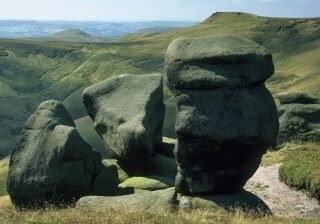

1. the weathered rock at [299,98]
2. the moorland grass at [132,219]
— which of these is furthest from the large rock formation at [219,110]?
the weathered rock at [299,98]

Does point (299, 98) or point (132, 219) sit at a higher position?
point (132, 219)

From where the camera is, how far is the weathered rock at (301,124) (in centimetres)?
4944

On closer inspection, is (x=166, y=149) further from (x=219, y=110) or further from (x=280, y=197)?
(x=219, y=110)

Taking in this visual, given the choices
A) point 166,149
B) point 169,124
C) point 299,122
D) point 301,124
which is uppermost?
point 166,149

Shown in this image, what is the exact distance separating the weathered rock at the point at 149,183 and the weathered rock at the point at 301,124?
1942 centimetres

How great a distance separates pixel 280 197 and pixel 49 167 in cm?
1512

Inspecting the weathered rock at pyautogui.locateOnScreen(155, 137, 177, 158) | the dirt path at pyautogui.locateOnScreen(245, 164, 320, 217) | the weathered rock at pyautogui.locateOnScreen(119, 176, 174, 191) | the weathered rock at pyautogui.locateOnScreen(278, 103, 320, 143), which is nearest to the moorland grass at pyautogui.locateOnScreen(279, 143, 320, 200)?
the dirt path at pyautogui.locateOnScreen(245, 164, 320, 217)

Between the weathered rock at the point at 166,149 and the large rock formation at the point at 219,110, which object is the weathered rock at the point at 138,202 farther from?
the weathered rock at the point at 166,149

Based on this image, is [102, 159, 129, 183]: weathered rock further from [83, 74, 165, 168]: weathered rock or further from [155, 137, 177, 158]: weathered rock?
[155, 137, 177, 158]: weathered rock

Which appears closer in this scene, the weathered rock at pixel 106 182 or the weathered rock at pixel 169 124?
the weathered rock at pixel 106 182

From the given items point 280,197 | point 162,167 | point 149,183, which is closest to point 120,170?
point 162,167

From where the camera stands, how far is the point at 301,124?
1959 inches

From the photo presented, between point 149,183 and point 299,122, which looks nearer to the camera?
point 149,183

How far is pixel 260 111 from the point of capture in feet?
88.6
